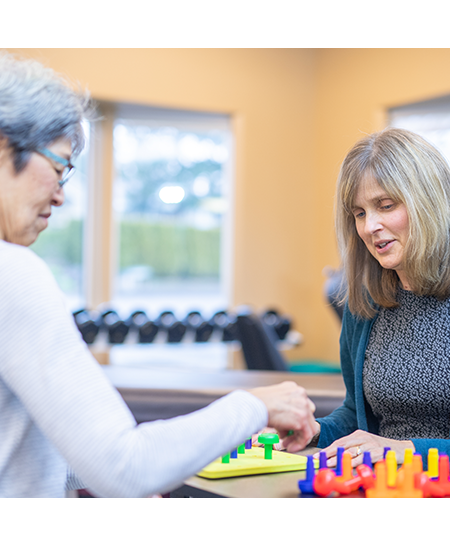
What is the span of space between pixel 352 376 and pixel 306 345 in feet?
12.8

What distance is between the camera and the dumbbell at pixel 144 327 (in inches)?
180

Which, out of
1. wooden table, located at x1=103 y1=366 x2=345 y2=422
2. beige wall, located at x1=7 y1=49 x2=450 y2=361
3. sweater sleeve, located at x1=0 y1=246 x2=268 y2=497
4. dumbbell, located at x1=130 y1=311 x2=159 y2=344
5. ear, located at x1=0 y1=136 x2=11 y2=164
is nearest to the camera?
sweater sleeve, located at x1=0 y1=246 x2=268 y2=497

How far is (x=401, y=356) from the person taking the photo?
56.5 inches

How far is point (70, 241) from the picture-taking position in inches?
197

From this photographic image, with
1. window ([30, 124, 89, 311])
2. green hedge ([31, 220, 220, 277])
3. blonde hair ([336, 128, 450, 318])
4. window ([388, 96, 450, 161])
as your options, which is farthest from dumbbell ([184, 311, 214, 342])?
blonde hair ([336, 128, 450, 318])

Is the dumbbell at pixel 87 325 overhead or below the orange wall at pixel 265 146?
below

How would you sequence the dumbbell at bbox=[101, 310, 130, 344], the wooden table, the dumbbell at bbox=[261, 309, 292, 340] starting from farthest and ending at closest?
the dumbbell at bbox=[261, 309, 292, 340], the dumbbell at bbox=[101, 310, 130, 344], the wooden table

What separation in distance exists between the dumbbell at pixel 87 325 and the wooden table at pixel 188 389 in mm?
1868

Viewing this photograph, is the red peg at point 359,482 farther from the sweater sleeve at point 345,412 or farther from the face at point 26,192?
the face at point 26,192

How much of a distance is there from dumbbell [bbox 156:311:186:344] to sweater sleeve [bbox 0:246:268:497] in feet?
12.8

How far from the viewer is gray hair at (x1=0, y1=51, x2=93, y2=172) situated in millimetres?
854

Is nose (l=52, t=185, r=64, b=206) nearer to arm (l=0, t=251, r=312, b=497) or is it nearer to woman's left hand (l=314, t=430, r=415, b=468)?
arm (l=0, t=251, r=312, b=497)

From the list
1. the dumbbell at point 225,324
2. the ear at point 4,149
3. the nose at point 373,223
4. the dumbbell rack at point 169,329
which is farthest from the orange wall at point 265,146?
the ear at point 4,149

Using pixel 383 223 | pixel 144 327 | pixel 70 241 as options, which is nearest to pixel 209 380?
pixel 383 223
